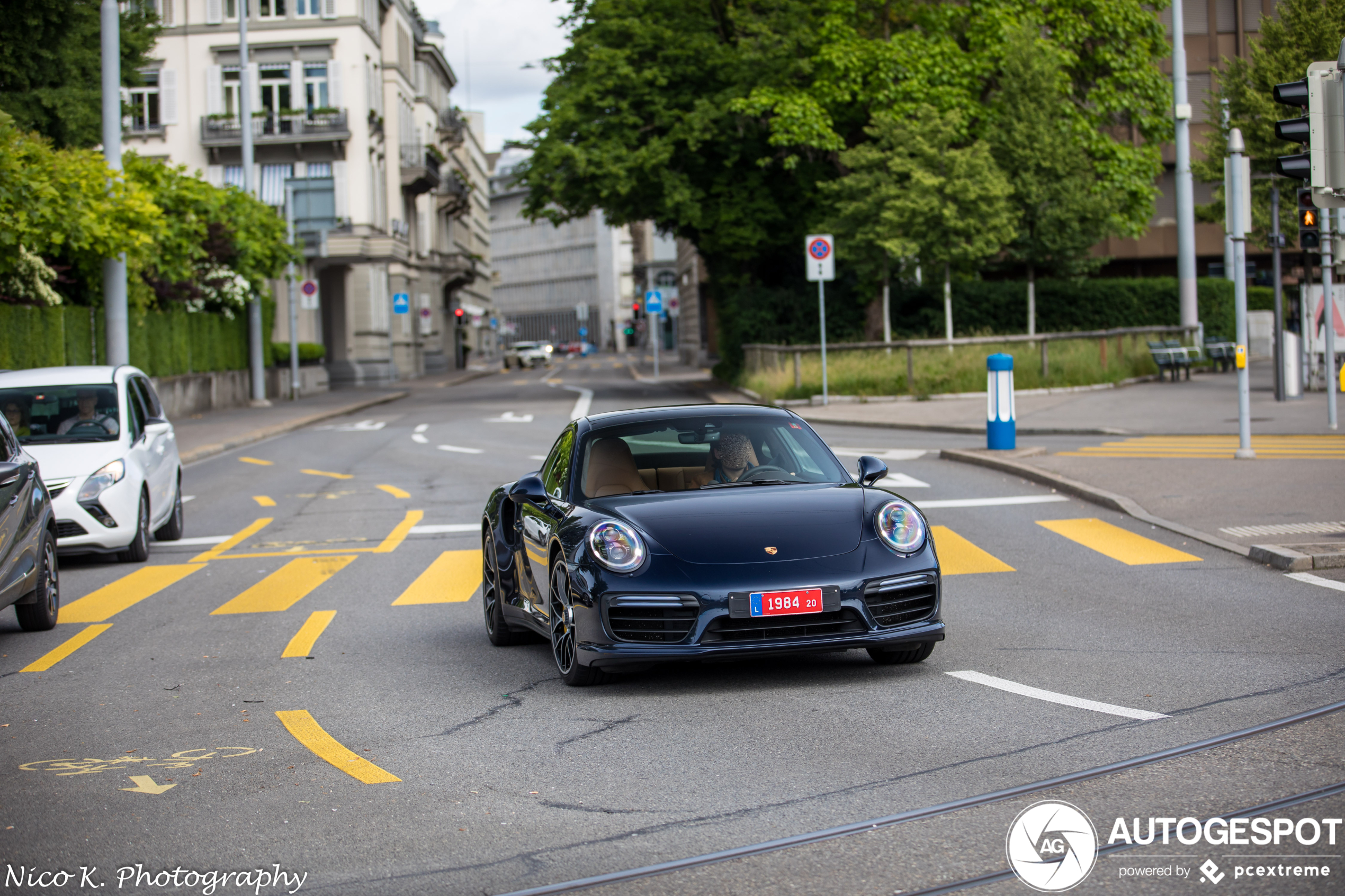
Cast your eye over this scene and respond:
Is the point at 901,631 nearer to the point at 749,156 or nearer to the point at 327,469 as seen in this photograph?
the point at 327,469

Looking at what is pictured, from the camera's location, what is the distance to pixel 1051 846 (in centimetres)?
440

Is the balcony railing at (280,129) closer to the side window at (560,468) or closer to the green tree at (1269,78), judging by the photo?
the green tree at (1269,78)

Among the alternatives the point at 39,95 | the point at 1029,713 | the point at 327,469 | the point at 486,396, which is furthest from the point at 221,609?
the point at 486,396

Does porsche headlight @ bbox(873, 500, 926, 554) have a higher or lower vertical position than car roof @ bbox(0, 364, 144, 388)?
lower

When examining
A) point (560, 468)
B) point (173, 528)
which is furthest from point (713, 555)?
point (173, 528)

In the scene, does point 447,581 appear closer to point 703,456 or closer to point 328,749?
point 703,456

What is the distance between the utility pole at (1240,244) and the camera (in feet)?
51.6

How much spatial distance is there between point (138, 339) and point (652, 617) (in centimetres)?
2784

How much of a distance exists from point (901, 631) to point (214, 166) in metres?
56.3

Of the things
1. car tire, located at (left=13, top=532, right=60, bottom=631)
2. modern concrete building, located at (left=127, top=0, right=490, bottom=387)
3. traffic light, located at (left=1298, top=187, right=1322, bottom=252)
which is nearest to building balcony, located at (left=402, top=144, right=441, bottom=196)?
modern concrete building, located at (left=127, top=0, right=490, bottom=387)

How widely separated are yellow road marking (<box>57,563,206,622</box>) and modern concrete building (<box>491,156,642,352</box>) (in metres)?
139

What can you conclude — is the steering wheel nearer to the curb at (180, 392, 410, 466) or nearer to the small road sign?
the curb at (180, 392, 410, 466)

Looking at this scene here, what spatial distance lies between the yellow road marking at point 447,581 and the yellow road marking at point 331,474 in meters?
7.85

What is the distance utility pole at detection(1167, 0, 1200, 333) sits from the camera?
36219 millimetres
